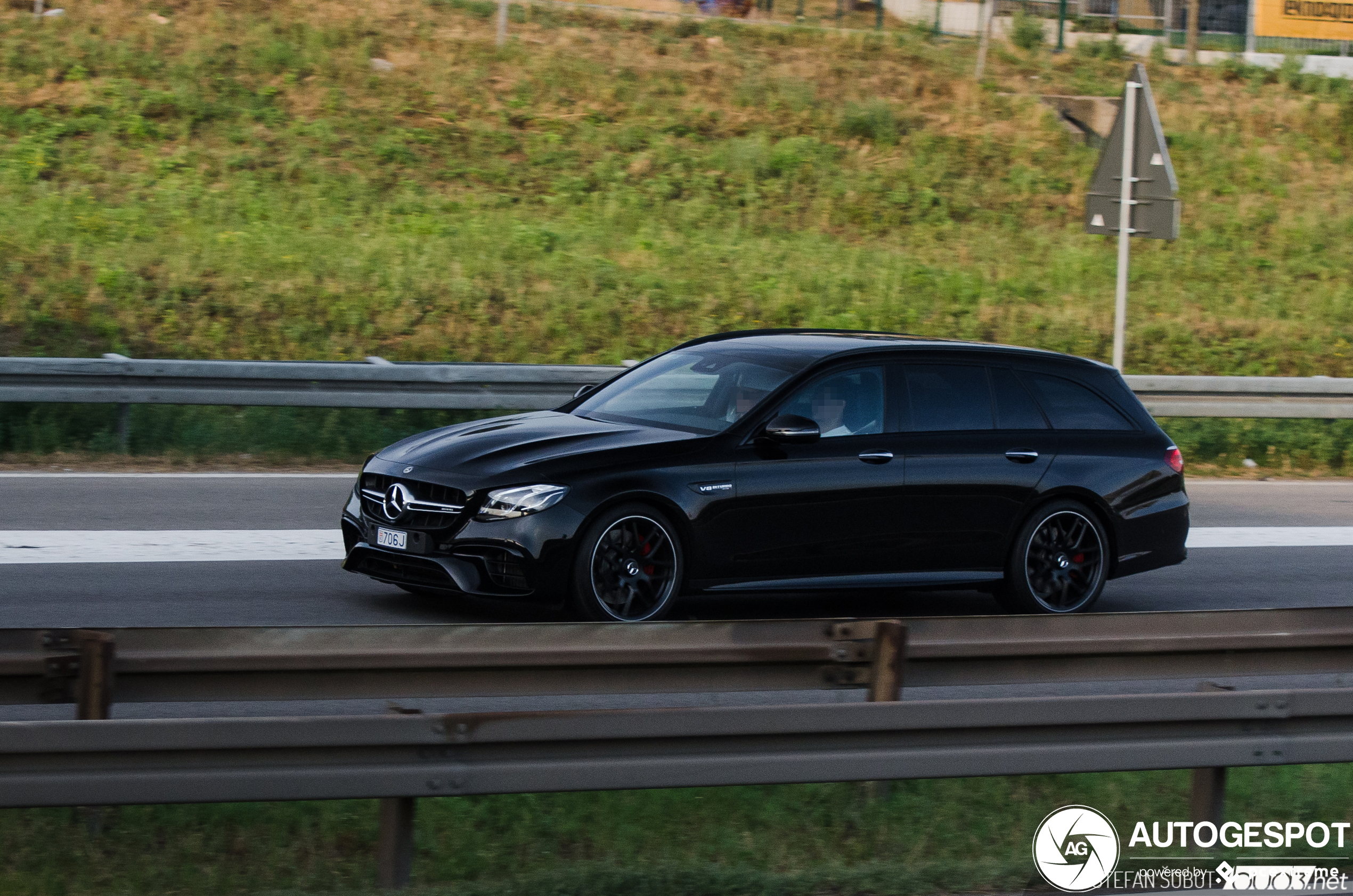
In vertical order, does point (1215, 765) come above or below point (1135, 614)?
below

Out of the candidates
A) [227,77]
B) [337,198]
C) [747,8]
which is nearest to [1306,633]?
[337,198]

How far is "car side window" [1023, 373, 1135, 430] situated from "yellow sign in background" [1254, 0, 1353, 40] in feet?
98.2

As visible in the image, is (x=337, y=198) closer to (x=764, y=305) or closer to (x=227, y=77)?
(x=227, y=77)

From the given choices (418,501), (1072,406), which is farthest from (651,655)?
(1072,406)

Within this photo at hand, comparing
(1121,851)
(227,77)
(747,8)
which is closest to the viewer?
(1121,851)

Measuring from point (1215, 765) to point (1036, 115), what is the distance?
26.0 metres

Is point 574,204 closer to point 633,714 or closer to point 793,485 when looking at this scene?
point 793,485

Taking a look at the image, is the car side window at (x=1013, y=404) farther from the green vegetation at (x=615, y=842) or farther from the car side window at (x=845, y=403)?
the green vegetation at (x=615, y=842)

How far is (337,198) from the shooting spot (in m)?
22.0

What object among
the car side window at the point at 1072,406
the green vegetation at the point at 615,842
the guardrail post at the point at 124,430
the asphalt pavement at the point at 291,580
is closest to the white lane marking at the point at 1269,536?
the asphalt pavement at the point at 291,580

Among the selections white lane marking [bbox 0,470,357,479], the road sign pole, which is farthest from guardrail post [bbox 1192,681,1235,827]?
the road sign pole

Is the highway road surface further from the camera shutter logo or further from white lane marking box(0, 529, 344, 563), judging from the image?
the camera shutter logo

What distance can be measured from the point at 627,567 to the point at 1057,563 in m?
2.64

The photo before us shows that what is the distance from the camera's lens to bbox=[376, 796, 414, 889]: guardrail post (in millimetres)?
4328
